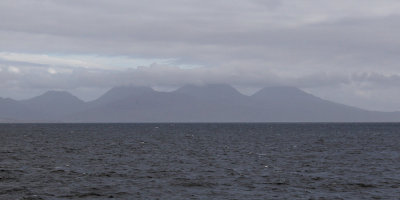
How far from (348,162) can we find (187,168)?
24003 mm

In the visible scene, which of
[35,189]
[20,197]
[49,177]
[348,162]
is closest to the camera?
[20,197]

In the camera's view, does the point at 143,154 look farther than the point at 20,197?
Yes

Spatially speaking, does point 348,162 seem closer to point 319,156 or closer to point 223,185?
point 319,156

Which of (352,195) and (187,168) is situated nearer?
(352,195)

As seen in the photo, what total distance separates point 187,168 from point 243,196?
65.7 feet

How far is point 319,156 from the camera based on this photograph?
81.2m

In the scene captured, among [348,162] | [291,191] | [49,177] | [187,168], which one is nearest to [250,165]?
[187,168]

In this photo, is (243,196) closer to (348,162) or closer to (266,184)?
(266,184)

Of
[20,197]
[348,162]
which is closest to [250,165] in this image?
[348,162]

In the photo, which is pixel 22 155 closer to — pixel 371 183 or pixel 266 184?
pixel 266 184

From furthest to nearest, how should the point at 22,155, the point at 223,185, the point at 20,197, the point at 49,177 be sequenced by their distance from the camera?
1. the point at 22,155
2. the point at 49,177
3. the point at 223,185
4. the point at 20,197

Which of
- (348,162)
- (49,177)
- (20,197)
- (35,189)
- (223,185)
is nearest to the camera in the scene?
(20,197)

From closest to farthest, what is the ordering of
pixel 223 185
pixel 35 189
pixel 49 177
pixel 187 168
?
pixel 35 189, pixel 223 185, pixel 49 177, pixel 187 168

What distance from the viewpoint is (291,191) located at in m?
47.0
